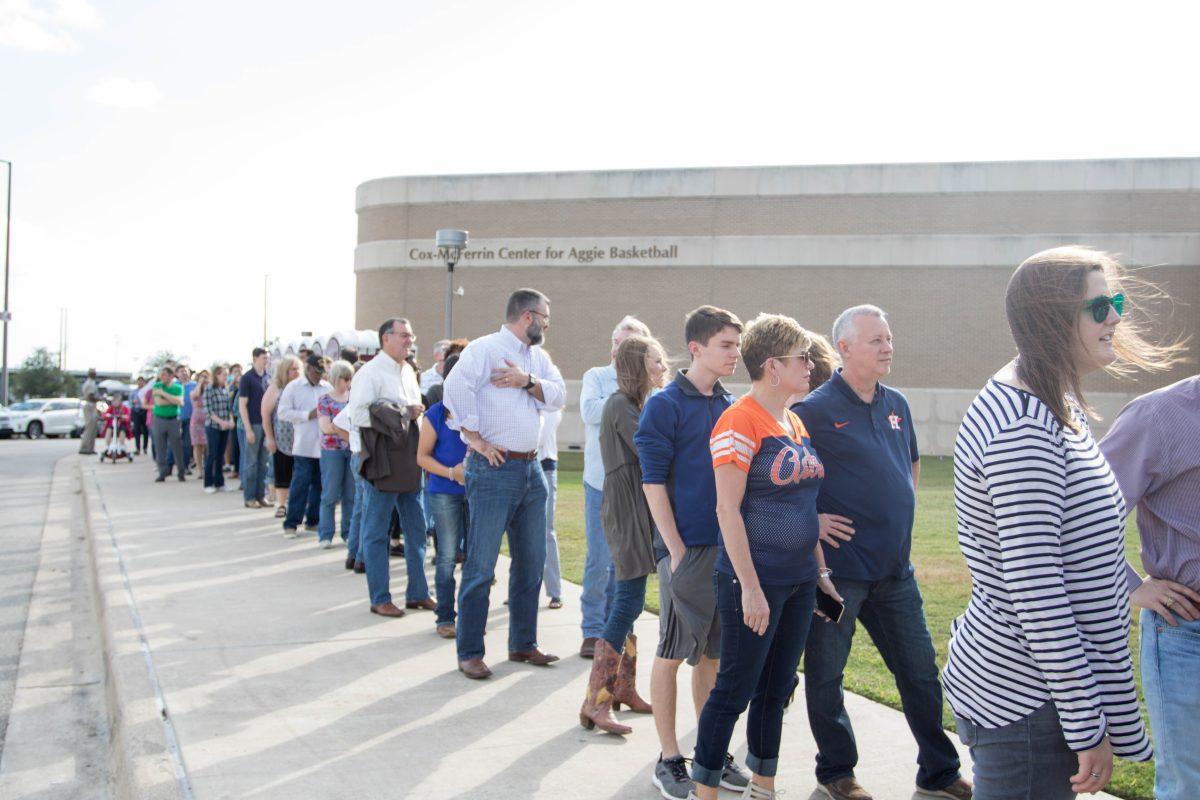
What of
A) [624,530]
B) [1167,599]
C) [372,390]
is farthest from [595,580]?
[1167,599]

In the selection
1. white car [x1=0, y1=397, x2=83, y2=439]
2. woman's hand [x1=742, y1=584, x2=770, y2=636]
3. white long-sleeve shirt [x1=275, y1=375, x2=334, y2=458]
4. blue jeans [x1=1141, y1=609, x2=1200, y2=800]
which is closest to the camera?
blue jeans [x1=1141, y1=609, x2=1200, y2=800]

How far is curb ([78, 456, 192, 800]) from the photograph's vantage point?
4.61 metres

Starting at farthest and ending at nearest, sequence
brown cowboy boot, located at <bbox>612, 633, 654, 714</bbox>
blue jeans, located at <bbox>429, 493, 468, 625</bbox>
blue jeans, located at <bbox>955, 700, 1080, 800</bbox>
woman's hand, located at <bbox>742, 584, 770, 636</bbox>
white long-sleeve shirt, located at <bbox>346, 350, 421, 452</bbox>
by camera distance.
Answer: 1. white long-sleeve shirt, located at <bbox>346, 350, 421, 452</bbox>
2. blue jeans, located at <bbox>429, 493, 468, 625</bbox>
3. brown cowboy boot, located at <bbox>612, 633, 654, 714</bbox>
4. woman's hand, located at <bbox>742, 584, 770, 636</bbox>
5. blue jeans, located at <bbox>955, 700, 1080, 800</bbox>

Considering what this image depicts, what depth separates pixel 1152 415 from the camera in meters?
2.99

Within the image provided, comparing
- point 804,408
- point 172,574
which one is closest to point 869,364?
point 804,408

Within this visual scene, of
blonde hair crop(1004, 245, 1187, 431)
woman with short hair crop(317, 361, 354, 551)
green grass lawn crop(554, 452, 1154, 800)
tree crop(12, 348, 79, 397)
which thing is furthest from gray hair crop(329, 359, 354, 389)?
tree crop(12, 348, 79, 397)

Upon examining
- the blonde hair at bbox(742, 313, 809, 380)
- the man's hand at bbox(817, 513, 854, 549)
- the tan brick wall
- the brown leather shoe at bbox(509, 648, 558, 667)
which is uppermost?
the tan brick wall

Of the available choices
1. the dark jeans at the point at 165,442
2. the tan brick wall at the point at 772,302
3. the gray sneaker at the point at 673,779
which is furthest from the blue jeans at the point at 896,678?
the tan brick wall at the point at 772,302

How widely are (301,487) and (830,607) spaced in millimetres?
9148

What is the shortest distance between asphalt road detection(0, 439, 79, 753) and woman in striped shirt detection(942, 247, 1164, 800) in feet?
16.9

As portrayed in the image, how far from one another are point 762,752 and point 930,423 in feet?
98.9

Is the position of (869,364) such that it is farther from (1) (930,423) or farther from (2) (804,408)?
(1) (930,423)

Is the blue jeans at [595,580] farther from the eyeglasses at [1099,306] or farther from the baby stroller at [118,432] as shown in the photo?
the baby stroller at [118,432]

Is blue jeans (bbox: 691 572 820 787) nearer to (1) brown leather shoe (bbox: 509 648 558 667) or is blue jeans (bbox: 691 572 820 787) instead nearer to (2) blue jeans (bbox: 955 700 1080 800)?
(2) blue jeans (bbox: 955 700 1080 800)
